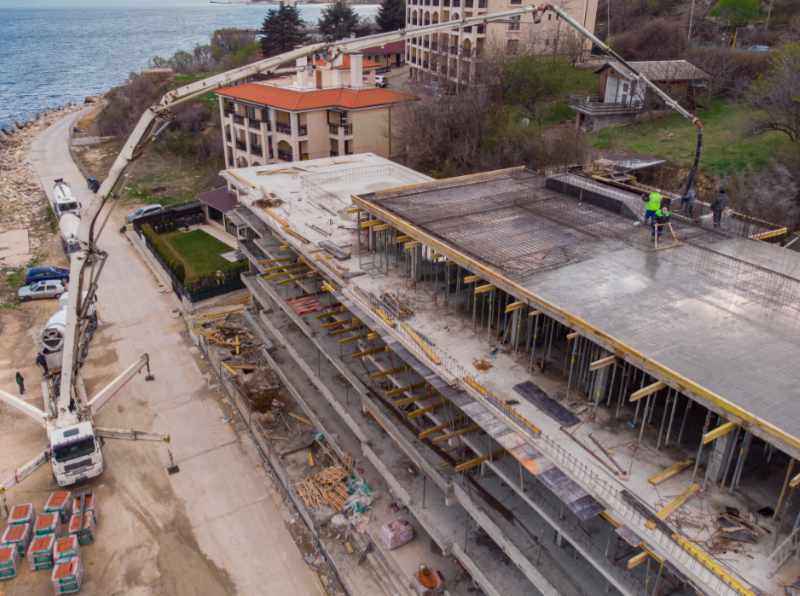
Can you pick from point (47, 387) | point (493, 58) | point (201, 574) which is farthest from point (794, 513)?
point (493, 58)

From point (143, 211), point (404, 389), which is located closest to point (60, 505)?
point (404, 389)

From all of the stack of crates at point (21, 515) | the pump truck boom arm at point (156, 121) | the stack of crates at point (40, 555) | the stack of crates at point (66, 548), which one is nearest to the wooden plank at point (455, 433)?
the pump truck boom arm at point (156, 121)

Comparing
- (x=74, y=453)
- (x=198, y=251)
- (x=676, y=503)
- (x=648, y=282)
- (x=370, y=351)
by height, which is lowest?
(x=74, y=453)

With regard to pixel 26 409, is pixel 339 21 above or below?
above

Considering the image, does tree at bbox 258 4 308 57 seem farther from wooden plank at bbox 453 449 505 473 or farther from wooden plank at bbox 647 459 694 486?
wooden plank at bbox 647 459 694 486

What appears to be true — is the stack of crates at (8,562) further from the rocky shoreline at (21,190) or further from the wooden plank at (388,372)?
the rocky shoreline at (21,190)

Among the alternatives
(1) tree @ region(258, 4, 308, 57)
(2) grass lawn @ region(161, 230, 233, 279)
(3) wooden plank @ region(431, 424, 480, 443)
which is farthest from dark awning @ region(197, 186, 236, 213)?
(1) tree @ region(258, 4, 308, 57)

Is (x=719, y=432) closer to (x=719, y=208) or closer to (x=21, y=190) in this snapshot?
(x=719, y=208)
